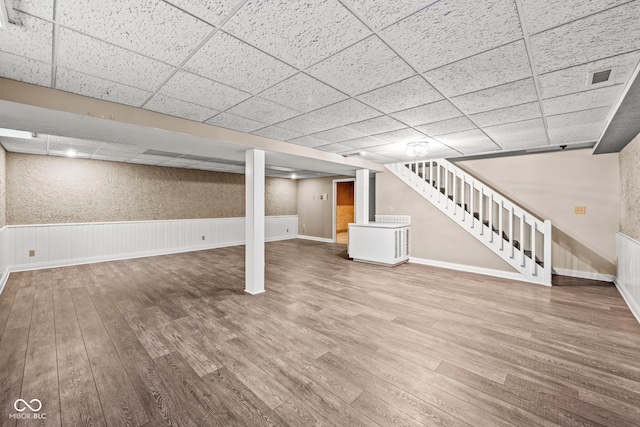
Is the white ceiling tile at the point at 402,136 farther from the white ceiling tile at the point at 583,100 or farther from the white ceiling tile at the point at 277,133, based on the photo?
the white ceiling tile at the point at 583,100

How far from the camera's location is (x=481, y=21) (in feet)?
4.76

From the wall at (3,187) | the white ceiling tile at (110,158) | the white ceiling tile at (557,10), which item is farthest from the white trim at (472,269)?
the wall at (3,187)

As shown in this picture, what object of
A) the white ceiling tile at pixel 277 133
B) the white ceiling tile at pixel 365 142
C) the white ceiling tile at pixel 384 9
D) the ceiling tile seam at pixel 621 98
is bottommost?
the ceiling tile seam at pixel 621 98

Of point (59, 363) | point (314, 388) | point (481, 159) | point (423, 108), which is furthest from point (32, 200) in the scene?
point (481, 159)

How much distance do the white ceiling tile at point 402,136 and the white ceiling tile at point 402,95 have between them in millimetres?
887

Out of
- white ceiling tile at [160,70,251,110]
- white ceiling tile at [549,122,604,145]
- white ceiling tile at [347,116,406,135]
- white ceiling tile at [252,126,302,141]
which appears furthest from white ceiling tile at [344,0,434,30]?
white ceiling tile at [549,122,604,145]

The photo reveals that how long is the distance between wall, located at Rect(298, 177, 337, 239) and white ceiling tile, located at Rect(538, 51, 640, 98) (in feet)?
22.6

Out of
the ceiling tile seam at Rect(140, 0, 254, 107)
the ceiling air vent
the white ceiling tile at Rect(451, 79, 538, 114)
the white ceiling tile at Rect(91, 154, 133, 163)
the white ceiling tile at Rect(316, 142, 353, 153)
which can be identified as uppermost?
the white ceiling tile at Rect(91, 154, 133, 163)

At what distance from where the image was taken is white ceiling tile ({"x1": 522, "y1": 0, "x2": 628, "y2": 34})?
130 centimetres

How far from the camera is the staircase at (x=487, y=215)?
436cm

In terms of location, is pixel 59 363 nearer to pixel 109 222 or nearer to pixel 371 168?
pixel 109 222

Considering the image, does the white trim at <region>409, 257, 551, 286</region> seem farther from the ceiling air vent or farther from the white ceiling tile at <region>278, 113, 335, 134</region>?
the white ceiling tile at <region>278, 113, 335, 134</region>

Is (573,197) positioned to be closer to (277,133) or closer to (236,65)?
(277,133)

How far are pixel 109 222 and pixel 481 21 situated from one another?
7.52 meters
